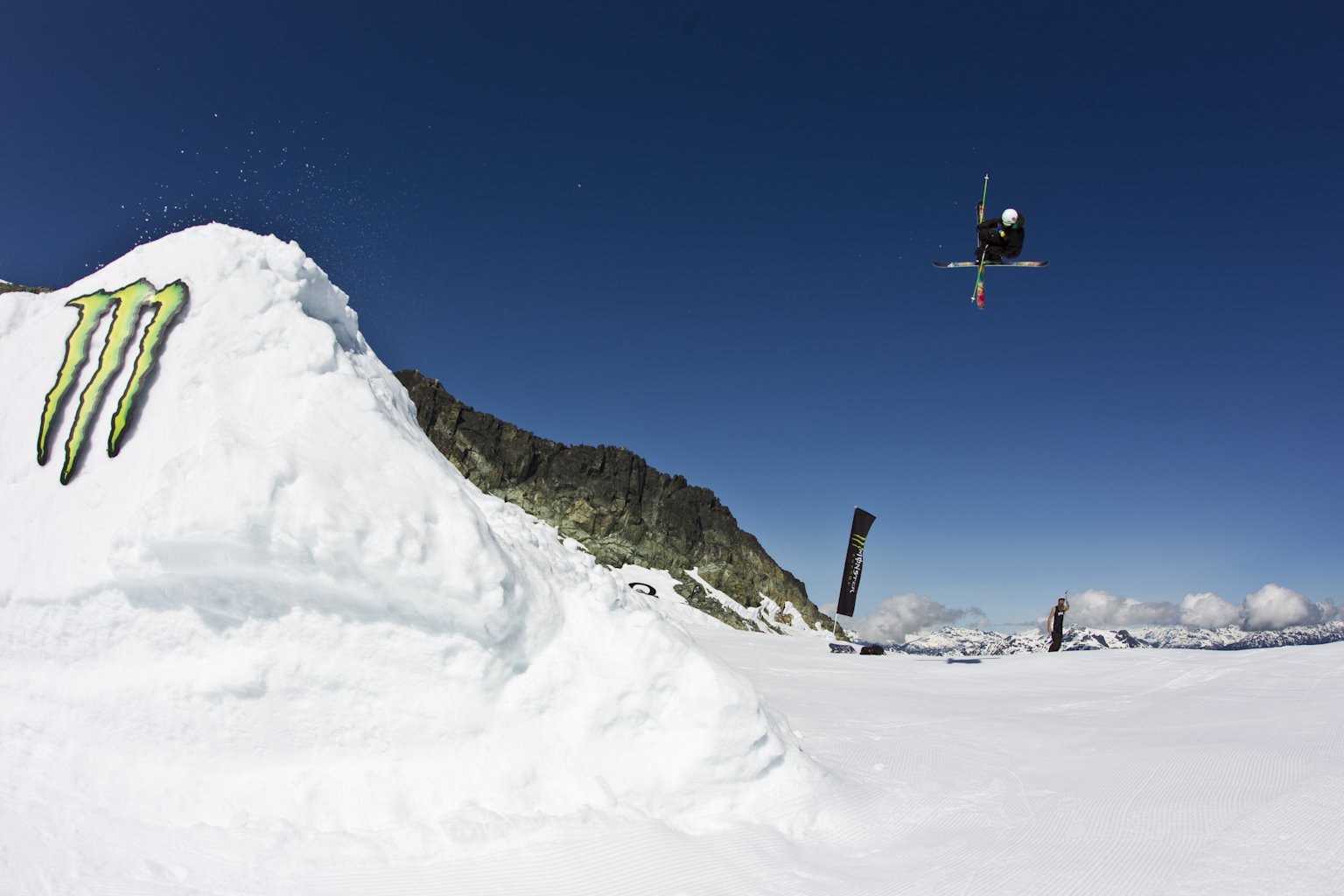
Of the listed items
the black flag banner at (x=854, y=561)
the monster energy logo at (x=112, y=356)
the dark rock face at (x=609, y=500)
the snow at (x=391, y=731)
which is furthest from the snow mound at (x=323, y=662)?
the dark rock face at (x=609, y=500)

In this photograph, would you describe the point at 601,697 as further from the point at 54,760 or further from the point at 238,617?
the point at 54,760

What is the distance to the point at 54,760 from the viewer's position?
15.5ft

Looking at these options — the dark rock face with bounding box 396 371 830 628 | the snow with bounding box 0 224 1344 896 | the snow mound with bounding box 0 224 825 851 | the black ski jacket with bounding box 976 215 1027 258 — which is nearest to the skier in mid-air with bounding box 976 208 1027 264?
the black ski jacket with bounding box 976 215 1027 258

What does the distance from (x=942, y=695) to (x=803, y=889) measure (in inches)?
310

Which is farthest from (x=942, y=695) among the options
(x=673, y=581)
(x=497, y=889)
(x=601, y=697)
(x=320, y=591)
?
(x=673, y=581)

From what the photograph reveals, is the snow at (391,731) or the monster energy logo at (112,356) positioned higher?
the monster energy logo at (112,356)

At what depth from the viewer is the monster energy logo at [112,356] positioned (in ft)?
20.6

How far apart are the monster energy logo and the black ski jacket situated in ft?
43.4

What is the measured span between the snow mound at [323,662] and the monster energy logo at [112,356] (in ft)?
1.13

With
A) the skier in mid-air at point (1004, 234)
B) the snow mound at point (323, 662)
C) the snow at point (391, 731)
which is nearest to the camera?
the snow at point (391, 731)

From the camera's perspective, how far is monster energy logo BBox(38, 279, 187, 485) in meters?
6.27

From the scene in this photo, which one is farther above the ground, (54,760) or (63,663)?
(63,663)

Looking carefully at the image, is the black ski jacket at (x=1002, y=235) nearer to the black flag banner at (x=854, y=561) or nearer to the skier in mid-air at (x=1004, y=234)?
the skier in mid-air at (x=1004, y=234)

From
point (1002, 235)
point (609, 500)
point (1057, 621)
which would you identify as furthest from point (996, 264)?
point (609, 500)
